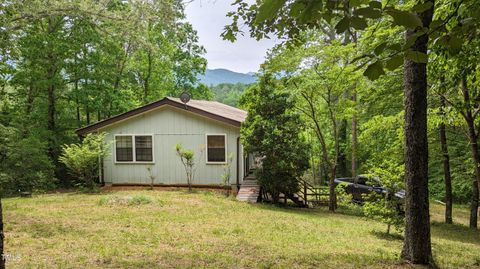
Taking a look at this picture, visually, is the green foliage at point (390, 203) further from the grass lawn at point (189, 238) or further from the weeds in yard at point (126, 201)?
the weeds in yard at point (126, 201)

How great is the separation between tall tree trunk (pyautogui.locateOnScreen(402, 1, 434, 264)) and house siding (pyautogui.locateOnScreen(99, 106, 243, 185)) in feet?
31.1

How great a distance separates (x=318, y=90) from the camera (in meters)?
11.7

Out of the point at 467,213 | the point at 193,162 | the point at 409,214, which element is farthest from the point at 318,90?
the point at 467,213

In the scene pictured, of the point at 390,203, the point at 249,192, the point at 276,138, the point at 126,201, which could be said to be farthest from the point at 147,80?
the point at 390,203

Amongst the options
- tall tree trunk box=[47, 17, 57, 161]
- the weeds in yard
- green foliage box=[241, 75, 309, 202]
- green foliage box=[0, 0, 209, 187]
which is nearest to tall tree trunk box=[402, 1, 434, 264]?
green foliage box=[241, 75, 309, 202]

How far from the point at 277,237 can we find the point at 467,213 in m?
12.8

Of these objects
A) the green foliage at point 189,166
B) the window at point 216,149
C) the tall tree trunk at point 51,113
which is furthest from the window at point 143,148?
the tall tree trunk at point 51,113

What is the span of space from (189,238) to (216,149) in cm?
760

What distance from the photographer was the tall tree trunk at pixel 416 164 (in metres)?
4.37

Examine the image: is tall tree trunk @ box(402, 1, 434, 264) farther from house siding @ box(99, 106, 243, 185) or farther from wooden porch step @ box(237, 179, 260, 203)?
house siding @ box(99, 106, 243, 185)

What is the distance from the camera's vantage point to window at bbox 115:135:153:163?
14414 mm

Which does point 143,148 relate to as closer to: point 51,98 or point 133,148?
point 133,148

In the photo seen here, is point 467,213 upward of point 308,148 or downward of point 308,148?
downward

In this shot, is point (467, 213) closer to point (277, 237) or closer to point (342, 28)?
point (277, 237)
